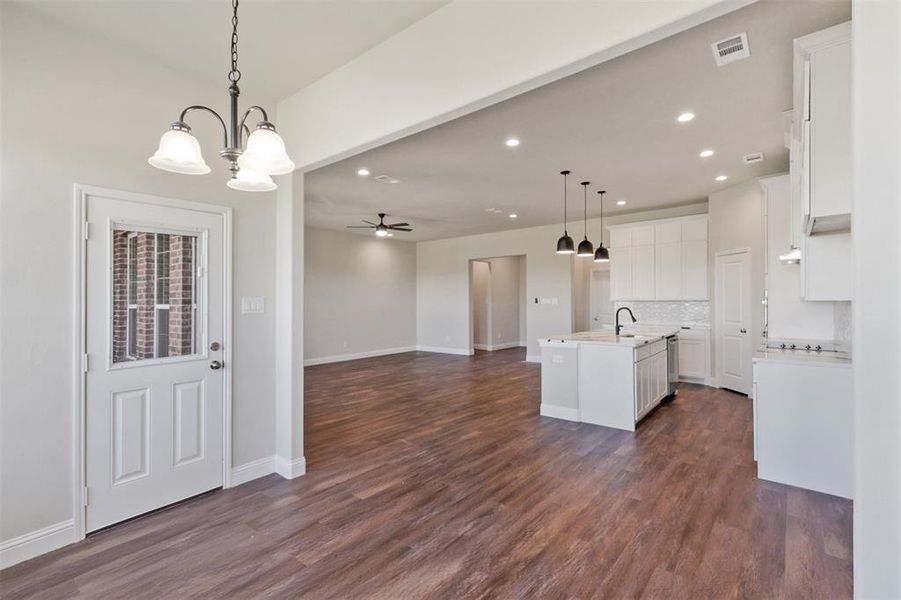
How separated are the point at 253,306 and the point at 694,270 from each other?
6322 mm

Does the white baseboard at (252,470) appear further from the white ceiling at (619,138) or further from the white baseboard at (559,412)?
the white ceiling at (619,138)

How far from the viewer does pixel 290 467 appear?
3.28 meters

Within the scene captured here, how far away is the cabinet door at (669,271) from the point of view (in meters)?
6.69

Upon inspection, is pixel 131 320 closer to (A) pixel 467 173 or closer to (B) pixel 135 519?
(B) pixel 135 519

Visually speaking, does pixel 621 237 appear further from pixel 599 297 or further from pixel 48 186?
pixel 48 186

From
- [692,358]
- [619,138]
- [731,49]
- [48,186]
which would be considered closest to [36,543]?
[48,186]

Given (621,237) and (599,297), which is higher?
(621,237)

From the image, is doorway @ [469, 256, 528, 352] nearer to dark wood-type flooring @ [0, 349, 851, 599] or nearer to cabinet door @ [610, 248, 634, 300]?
cabinet door @ [610, 248, 634, 300]

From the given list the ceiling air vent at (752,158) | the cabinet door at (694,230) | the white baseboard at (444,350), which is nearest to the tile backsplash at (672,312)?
the cabinet door at (694,230)

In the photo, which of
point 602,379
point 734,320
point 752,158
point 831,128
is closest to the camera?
point 831,128

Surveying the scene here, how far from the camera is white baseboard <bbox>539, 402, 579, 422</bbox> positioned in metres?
4.68

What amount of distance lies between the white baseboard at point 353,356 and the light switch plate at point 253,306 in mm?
5238

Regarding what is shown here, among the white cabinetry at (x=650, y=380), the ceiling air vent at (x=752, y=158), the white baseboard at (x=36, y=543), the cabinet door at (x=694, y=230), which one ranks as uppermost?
the ceiling air vent at (x=752, y=158)

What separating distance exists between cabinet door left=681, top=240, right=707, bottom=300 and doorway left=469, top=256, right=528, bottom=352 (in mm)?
4759
